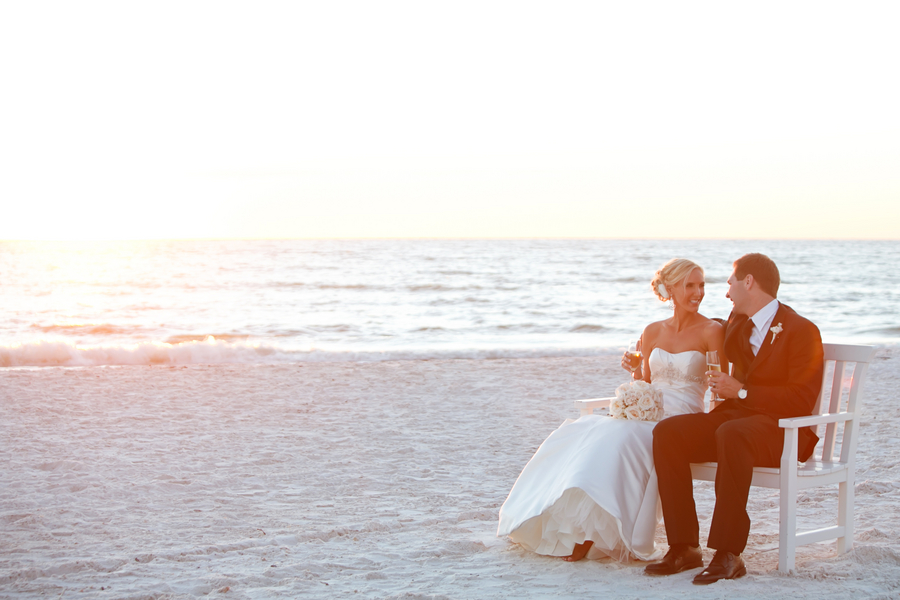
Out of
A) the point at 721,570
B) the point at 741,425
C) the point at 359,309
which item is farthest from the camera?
the point at 359,309

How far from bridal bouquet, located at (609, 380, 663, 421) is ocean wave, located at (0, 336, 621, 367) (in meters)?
9.64

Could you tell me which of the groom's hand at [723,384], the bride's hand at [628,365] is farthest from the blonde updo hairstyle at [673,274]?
the groom's hand at [723,384]

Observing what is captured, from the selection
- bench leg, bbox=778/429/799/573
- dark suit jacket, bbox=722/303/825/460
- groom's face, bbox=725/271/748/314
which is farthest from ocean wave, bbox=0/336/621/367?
bench leg, bbox=778/429/799/573

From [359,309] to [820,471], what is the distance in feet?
72.1

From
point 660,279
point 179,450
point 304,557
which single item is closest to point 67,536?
point 304,557

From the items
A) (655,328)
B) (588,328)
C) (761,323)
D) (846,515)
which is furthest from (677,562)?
(588,328)

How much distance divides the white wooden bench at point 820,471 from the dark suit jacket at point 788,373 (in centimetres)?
10

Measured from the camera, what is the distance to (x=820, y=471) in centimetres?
366

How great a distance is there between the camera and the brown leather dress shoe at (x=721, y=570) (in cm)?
345

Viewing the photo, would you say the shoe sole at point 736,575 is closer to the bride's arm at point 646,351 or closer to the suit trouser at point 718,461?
the suit trouser at point 718,461

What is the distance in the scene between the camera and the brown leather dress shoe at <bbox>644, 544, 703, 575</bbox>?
360 centimetres

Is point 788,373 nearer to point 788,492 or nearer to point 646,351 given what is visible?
point 788,492

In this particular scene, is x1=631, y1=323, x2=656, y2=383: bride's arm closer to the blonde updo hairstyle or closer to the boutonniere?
the blonde updo hairstyle

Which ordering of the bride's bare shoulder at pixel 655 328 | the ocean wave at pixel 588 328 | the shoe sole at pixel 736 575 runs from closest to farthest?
the shoe sole at pixel 736 575 → the bride's bare shoulder at pixel 655 328 → the ocean wave at pixel 588 328
